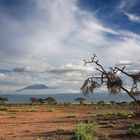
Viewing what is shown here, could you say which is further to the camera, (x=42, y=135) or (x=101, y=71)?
(x=101, y=71)

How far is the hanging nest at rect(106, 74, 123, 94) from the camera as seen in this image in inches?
1045

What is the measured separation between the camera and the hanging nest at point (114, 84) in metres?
→ 26.5

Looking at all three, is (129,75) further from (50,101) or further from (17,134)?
(50,101)

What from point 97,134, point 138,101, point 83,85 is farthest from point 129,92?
point 97,134

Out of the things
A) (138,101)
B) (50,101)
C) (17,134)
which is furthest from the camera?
(50,101)

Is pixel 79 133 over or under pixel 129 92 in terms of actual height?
under

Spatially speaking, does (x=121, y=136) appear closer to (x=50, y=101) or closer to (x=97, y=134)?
(x=97, y=134)

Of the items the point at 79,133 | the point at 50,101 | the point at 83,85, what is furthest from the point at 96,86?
the point at 50,101

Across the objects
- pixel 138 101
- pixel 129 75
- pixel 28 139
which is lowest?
pixel 28 139

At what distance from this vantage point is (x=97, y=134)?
18094mm

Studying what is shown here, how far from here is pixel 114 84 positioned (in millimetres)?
26672

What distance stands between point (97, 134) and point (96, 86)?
8.94 meters

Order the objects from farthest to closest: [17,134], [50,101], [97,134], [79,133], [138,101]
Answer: [50,101]
[138,101]
[17,134]
[97,134]
[79,133]

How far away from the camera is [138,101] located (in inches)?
1022
